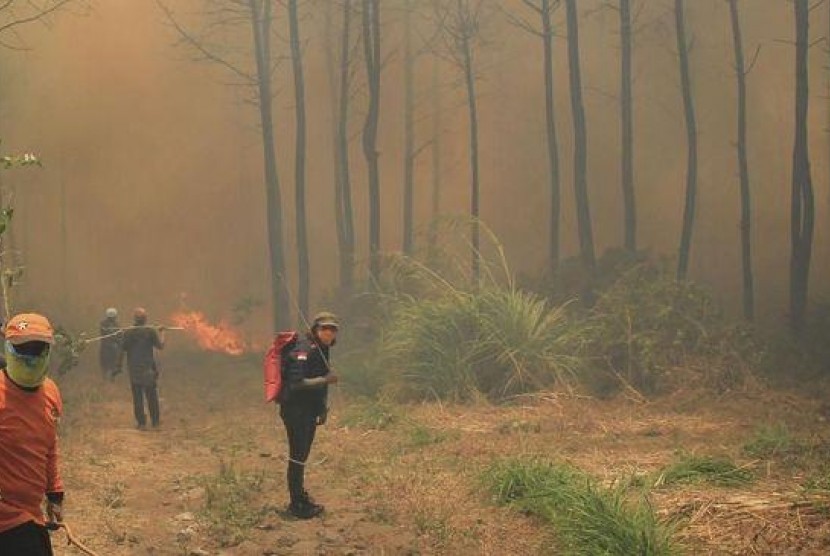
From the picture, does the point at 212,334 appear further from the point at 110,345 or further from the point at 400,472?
the point at 400,472

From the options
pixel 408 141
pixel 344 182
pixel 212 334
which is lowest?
pixel 212 334

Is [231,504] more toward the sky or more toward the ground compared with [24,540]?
more toward the ground

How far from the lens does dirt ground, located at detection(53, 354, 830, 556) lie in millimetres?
6996

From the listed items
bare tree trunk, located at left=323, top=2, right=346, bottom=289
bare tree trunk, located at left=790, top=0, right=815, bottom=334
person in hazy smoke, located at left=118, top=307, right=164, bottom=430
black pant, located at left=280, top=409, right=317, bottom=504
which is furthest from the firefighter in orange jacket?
bare tree trunk, located at left=323, top=2, right=346, bottom=289

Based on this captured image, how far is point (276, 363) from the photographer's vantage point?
7.65m

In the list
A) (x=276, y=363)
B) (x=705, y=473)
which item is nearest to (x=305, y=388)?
(x=276, y=363)

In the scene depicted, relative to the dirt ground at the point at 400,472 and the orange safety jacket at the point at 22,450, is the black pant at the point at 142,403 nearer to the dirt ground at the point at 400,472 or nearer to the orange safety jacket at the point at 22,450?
the dirt ground at the point at 400,472

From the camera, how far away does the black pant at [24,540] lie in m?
4.27

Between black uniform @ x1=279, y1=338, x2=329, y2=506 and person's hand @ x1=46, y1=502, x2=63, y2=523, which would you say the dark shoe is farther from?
person's hand @ x1=46, y1=502, x2=63, y2=523

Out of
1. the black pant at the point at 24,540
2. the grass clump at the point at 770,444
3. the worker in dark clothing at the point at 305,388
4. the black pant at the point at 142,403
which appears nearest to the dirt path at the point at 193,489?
the black pant at the point at 142,403

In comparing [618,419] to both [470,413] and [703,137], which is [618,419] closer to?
[470,413]

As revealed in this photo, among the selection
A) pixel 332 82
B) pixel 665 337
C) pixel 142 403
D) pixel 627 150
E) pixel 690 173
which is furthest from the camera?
pixel 332 82

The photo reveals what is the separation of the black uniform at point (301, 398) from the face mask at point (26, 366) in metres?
3.34

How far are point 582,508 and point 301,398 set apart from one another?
2.67m
